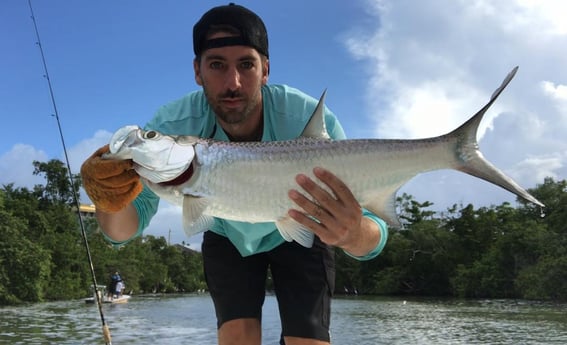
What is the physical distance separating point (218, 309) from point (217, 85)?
5.83 feet

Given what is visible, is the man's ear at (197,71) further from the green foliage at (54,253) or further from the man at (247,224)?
the green foliage at (54,253)

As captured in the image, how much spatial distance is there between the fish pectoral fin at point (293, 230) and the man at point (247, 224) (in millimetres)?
59

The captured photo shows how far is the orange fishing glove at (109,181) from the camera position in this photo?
2961 millimetres

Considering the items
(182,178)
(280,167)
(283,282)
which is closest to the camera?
(182,178)

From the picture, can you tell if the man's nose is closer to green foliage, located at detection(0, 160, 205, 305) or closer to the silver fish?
the silver fish

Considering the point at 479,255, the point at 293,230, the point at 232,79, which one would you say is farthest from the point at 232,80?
the point at 479,255

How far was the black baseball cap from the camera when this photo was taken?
380cm

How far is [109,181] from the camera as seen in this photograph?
3.04 meters

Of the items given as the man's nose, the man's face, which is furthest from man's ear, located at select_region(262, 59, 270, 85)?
the man's nose

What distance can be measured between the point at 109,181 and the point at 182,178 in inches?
15.6

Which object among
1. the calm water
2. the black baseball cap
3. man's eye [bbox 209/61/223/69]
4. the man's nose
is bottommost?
the calm water

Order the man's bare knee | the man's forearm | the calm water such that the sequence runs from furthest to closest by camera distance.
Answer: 1. the calm water
2. the man's bare knee
3. the man's forearm

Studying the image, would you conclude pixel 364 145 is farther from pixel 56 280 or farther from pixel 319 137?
pixel 56 280

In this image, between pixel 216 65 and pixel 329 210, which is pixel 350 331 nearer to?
pixel 216 65
